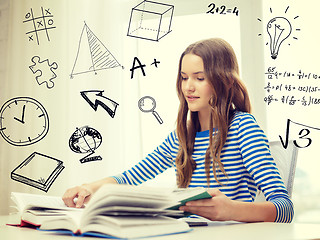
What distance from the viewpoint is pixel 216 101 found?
4.10ft

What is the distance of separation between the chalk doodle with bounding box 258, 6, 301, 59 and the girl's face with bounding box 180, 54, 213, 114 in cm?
102

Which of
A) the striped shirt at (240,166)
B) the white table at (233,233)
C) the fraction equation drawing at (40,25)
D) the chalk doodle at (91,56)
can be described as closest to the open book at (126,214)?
the white table at (233,233)

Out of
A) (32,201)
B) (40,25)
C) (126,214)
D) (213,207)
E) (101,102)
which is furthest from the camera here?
(40,25)

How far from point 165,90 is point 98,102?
345 millimetres

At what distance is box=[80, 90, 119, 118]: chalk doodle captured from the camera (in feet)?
7.39

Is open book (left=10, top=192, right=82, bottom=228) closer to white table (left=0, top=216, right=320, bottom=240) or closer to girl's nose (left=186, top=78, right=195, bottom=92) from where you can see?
white table (left=0, top=216, right=320, bottom=240)

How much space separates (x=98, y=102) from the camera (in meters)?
2.26

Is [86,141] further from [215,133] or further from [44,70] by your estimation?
[215,133]

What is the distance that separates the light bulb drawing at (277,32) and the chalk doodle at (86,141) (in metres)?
0.96

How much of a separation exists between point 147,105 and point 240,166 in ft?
3.63

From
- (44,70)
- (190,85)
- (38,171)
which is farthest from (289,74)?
(38,171)

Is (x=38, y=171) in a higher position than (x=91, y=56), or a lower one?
lower

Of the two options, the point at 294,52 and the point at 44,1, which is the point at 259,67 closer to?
the point at 294,52

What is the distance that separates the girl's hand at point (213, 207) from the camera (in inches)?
31.8
